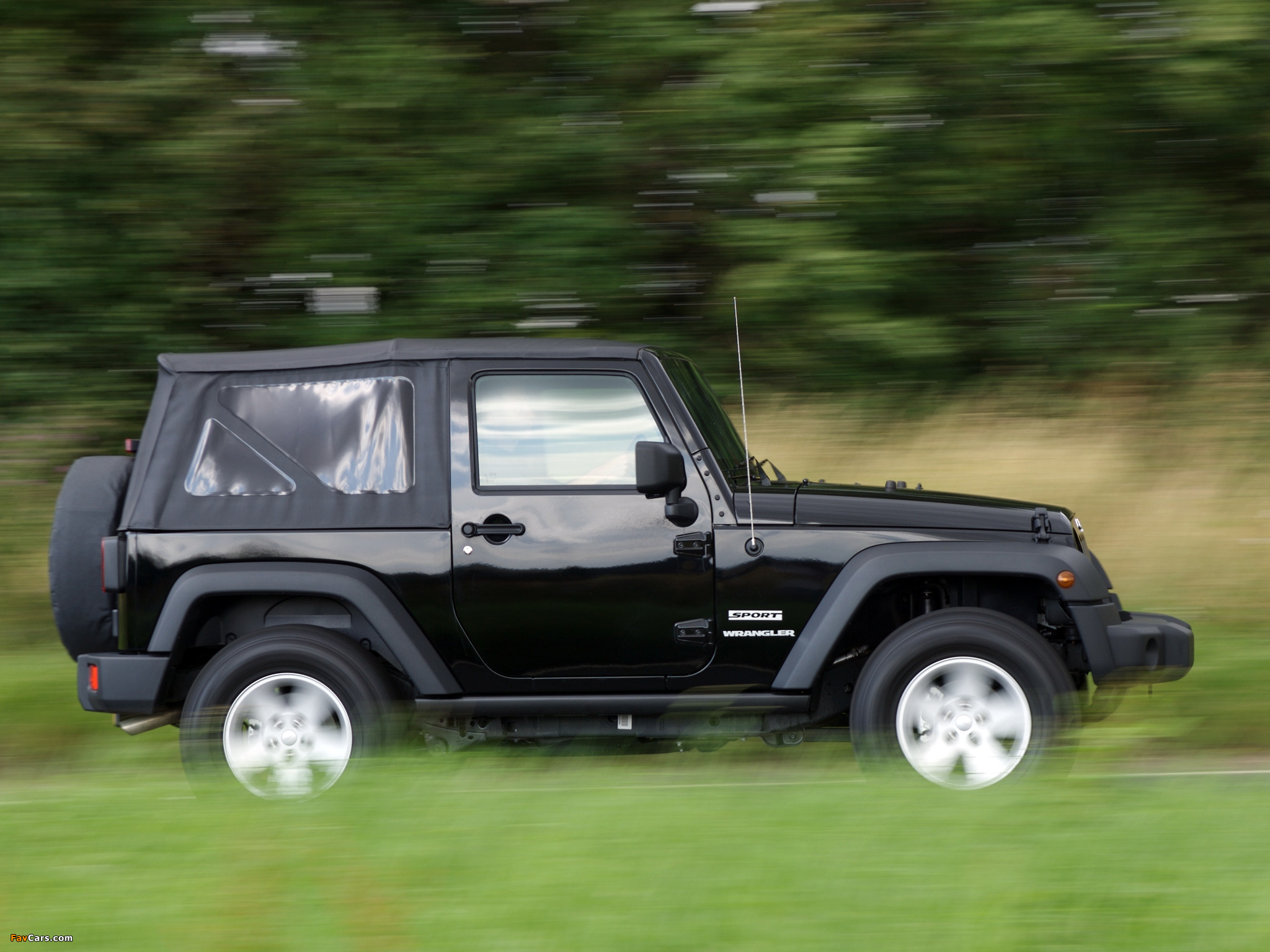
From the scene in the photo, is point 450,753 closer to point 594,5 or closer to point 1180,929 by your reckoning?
point 1180,929

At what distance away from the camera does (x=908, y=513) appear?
15.6 ft

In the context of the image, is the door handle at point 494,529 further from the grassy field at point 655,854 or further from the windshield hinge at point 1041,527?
the windshield hinge at point 1041,527

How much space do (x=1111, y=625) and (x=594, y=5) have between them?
6.94m

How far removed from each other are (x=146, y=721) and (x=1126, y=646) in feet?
11.9

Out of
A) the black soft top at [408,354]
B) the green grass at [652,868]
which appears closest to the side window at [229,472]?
the black soft top at [408,354]

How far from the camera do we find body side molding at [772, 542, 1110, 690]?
4.60 meters

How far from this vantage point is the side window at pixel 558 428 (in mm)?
4789

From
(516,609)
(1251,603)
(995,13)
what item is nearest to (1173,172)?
(995,13)

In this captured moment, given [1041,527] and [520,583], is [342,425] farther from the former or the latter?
[1041,527]

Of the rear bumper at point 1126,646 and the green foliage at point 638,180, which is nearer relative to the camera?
the rear bumper at point 1126,646

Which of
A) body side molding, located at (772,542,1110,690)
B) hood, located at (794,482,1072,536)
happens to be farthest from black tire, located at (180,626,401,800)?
hood, located at (794,482,1072,536)

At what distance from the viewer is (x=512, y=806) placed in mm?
3834

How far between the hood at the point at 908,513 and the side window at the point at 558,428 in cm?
65

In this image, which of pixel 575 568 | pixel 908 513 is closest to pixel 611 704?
pixel 575 568
